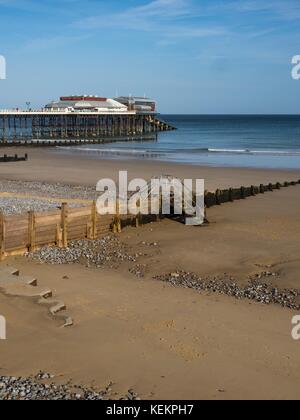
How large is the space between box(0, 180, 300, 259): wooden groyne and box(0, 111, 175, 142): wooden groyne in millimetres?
78066

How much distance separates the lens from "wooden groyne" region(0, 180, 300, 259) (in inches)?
581

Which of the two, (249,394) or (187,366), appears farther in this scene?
(187,366)

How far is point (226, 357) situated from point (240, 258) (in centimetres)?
662

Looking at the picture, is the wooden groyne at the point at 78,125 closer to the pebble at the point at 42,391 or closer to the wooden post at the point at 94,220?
the wooden post at the point at 94,220

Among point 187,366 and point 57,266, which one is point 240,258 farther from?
point 187,366

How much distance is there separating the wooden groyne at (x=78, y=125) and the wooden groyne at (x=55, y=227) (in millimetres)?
78066

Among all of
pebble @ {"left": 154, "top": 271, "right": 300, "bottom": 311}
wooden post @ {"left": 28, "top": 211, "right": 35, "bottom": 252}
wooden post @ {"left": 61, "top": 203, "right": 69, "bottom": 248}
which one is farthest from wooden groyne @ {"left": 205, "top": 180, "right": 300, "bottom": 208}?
pebble @ {"left": 154, "top": 271, "right": 300, "bottom": 311}

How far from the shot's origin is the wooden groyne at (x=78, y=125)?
317 ft

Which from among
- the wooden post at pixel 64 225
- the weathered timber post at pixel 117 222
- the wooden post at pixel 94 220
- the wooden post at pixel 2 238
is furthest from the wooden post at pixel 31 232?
the weathered timber post at pixel 117 222

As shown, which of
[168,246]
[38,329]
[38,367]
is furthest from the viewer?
[168,246]

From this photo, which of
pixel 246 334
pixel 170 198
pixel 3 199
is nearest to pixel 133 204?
pixel 170 198

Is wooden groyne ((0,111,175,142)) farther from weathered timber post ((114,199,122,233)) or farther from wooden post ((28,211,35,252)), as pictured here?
wooden post ((28,211,35,252))

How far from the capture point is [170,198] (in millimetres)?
21047
